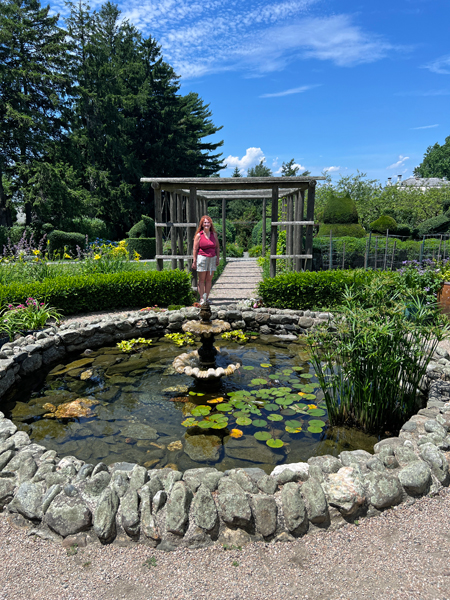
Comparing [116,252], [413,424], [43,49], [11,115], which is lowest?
[413,424]

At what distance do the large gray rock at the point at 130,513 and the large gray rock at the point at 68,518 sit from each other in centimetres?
22

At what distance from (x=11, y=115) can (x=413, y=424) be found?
87.1 ft

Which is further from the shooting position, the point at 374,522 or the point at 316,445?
the point at 316,445

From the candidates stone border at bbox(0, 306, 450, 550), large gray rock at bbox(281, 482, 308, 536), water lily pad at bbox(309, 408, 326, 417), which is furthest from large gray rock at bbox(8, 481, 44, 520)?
water lily pad at bbox(309, 408, 326, 417)

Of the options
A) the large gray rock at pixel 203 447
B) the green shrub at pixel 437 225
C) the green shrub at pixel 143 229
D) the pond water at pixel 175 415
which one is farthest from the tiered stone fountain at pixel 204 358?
the green shrub at pixel 437 225

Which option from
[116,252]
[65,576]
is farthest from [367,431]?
[116,252]

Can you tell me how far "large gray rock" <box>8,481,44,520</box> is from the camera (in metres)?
2.45

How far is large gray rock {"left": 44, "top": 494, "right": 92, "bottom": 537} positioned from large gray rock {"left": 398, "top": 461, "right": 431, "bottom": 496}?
205 centimetres

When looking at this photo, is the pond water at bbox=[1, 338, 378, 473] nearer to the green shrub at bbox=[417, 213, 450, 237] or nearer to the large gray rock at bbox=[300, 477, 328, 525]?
the large gray rock at bbox=[300, 477, 328, 525]

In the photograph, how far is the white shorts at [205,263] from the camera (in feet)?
22.7

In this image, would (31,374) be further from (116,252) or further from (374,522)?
(116,252)

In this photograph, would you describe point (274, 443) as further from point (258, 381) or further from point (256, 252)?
point (256, 252)

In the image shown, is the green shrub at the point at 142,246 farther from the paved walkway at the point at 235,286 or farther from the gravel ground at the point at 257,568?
the gravel ground at the point at 257,568

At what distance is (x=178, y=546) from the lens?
7.52ft
